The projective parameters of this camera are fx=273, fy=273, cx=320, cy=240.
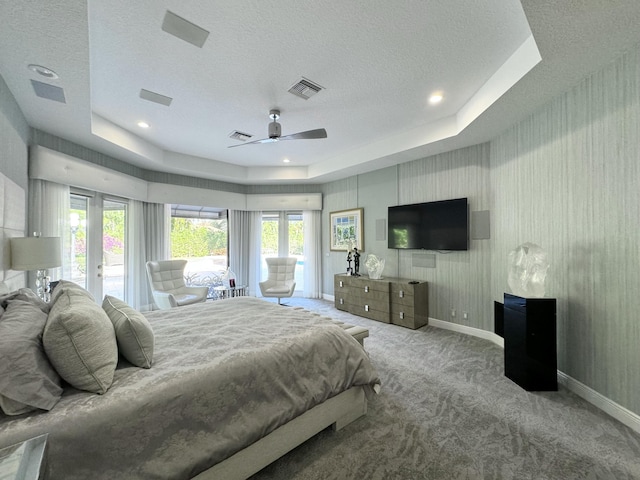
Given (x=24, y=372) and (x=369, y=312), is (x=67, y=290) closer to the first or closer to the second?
(x=24, y=372)

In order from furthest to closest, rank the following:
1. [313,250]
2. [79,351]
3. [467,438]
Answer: [313,250] < [467,438] < [79,351]

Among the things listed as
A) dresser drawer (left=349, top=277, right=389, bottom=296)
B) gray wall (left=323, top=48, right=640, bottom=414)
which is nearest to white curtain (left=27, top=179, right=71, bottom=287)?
dresser drawer (left=349, top=277, right=389, bottom=296)

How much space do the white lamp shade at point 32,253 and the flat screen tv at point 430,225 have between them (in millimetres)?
4491

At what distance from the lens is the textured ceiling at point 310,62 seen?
1.86m

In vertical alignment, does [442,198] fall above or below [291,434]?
above

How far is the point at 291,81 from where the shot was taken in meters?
2.79

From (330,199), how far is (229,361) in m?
5.11

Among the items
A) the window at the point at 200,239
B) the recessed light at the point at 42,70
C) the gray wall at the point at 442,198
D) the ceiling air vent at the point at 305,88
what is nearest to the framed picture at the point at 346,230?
the gray wall at the point at 442,198

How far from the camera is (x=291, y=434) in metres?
1.70

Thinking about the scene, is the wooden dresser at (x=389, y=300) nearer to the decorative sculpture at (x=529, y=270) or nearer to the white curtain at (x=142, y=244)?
the decorative sculpture at (x=529, y=270)

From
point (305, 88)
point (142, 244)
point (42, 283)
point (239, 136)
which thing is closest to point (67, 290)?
point (42, 283)

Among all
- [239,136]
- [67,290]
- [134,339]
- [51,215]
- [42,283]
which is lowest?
[134,339]

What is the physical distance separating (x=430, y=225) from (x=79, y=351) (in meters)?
4.28

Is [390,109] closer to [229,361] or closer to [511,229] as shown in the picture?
[511,229]
